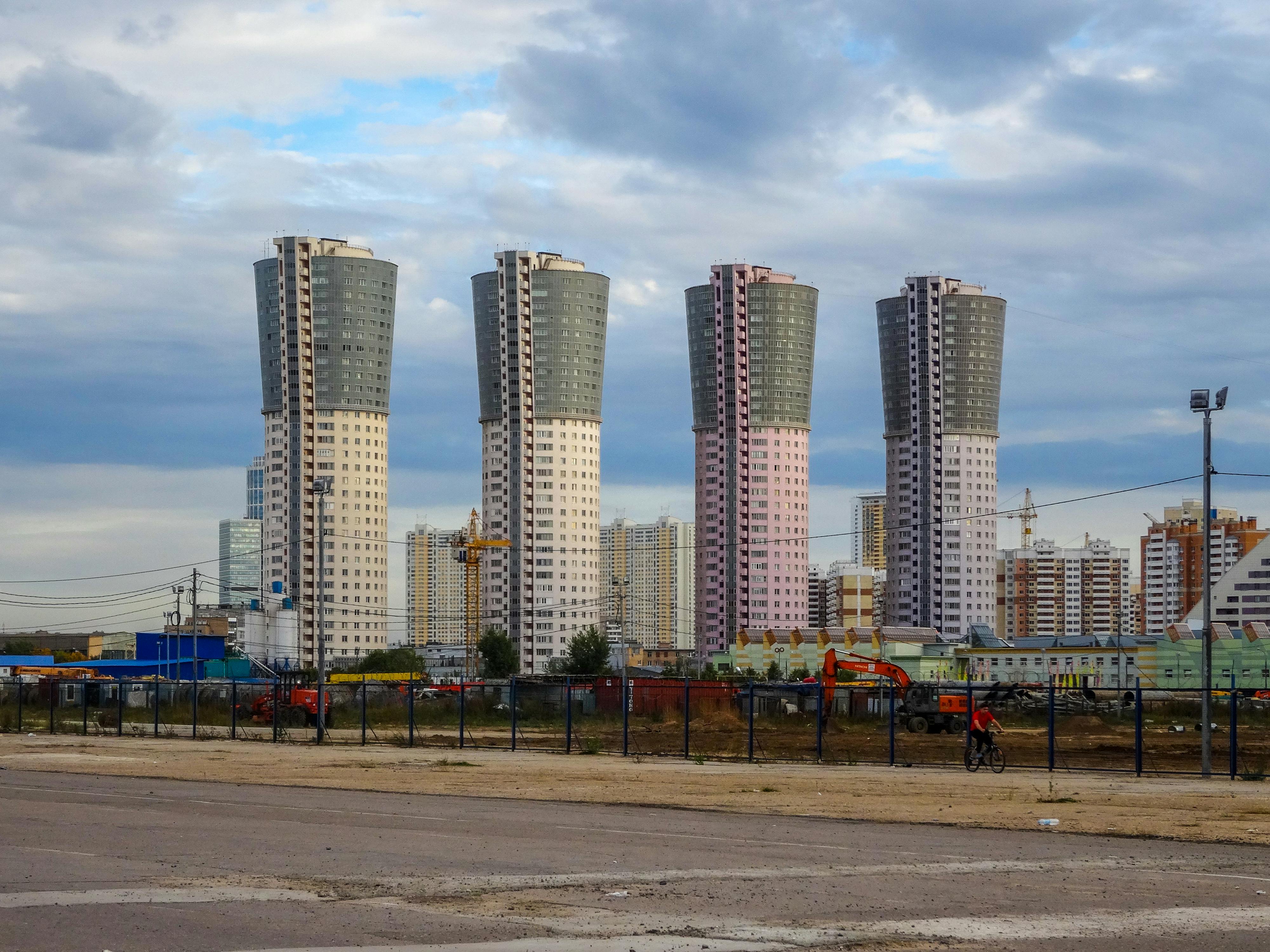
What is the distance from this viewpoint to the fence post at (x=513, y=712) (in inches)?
1747

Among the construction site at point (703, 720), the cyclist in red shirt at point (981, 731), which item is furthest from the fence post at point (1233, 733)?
the cyclist in red shirt at point (981, 731)

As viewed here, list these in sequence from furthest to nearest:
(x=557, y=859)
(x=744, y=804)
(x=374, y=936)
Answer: (x=744, y=804)
(x=557, y=859)
(x=374, y=936)

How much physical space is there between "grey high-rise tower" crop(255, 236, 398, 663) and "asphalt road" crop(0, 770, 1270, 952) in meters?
132

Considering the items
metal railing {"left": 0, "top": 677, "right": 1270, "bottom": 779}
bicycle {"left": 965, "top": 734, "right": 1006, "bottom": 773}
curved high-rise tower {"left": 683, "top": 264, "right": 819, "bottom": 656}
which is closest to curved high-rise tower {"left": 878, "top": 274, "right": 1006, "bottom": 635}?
curved high-rise tower {"left": 683, "top": 264, "right": 819, "bottom": 656}

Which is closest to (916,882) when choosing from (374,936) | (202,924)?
(374,936)

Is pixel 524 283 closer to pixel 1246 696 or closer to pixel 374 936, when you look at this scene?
pixel 1246 696

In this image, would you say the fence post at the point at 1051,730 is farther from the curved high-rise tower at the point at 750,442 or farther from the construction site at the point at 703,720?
the curved high-rise tower at the point at 750,442

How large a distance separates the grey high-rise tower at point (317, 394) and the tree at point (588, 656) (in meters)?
26.9

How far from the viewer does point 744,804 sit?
2694cm

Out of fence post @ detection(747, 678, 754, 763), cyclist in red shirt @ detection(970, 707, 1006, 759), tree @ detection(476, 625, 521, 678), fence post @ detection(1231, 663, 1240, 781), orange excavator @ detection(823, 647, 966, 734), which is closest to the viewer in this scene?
fence post @ detection(1231, 663, 1240, 781)

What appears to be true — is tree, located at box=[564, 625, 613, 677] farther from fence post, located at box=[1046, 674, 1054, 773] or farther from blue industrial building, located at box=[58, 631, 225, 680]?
fence post, located at box=[1046, 674, 1054, 773]

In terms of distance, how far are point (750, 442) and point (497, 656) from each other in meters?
36.3

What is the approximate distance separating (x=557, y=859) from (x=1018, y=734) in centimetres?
4197

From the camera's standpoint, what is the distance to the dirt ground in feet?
81.0
